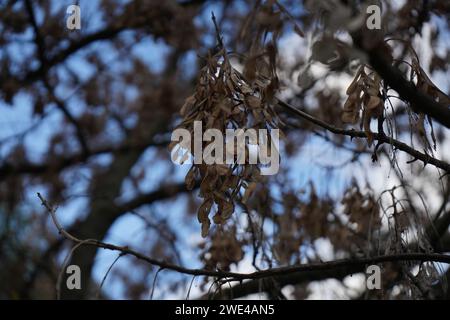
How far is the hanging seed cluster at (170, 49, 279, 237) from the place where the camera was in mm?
2689

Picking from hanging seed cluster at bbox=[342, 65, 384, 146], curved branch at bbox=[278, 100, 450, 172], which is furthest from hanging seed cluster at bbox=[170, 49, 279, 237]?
hanging seed cluster at bbox=[342, 65, 384, 146]

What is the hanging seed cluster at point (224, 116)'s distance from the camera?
269cm

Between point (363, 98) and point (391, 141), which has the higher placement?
point (363, 98)

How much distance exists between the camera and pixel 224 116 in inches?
107

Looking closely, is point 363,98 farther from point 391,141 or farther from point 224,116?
point 224,116

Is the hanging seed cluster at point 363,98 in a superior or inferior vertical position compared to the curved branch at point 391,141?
superior

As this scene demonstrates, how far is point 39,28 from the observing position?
263 inches

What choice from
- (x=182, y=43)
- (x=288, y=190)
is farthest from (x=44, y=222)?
(x=288, y=190)

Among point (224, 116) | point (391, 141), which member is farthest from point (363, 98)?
point (224, 116)

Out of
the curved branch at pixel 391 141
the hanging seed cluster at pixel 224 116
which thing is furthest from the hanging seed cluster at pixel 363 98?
the hanging seed cluster at pixel 224 116

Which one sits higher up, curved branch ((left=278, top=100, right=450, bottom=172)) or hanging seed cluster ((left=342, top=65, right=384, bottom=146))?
hanging seed cluster ((left=342, top=65, right=384, bottom=146))

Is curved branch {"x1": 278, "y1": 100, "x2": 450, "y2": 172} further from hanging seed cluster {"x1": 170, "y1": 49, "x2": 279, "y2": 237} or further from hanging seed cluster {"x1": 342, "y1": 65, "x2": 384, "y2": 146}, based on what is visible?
hanging seed cluster {"x1": 170, "y1": 49, "x2": 279, "y2": 237}

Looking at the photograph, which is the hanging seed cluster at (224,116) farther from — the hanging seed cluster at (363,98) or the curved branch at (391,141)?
the hanging seed cluster at (363,98)
